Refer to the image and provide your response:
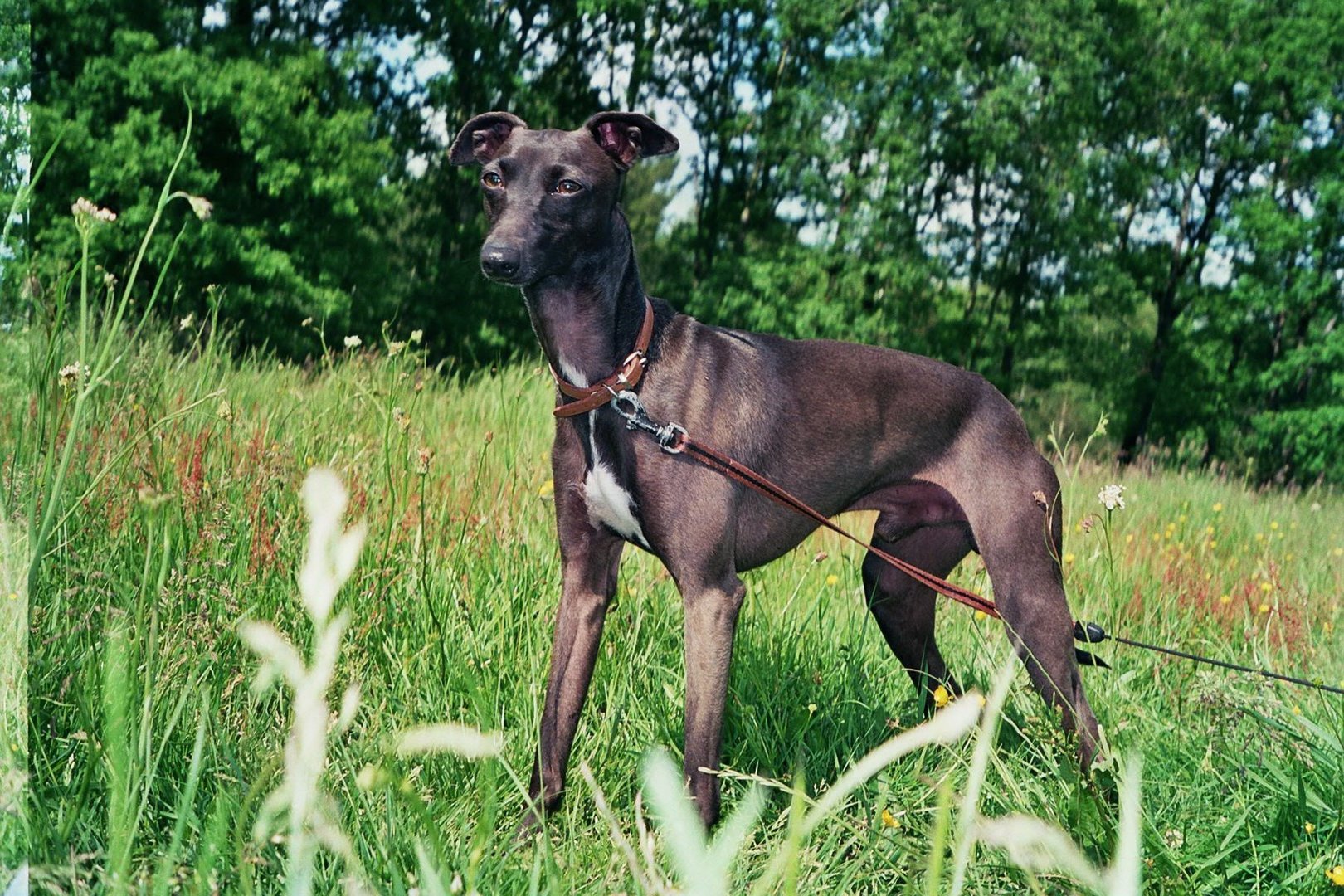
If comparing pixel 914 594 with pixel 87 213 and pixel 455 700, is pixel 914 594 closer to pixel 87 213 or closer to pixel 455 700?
pixel 455 700

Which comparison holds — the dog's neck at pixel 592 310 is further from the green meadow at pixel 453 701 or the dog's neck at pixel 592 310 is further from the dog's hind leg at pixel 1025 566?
the dog's hind leg at pixel 1025 566

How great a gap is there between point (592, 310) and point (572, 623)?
0.92m

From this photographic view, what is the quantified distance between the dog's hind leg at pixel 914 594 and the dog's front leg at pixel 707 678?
1.09 meters

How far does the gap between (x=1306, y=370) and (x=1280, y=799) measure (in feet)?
75.3

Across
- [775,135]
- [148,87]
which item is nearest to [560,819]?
[148,87]

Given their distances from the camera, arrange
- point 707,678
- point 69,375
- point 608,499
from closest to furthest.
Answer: point 69,375
point 707,678
point 608,499

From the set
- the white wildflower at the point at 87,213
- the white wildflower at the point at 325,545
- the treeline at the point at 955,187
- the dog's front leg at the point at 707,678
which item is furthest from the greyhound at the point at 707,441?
the treeline at the point at 955,187

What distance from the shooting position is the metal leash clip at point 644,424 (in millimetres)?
3014

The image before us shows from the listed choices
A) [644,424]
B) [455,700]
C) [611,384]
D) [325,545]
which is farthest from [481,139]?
[325,545]

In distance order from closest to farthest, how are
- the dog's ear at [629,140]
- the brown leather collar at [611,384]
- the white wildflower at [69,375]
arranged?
the white wildflower at [69,375], the brown leather collar at [611,384], the dog's ear at [629,140]

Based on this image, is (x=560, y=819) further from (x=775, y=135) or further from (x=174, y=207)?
(x=775, y=135)

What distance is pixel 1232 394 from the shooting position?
24328mm

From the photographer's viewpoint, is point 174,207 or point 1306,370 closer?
point 174,207

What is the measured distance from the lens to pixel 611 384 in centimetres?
315
